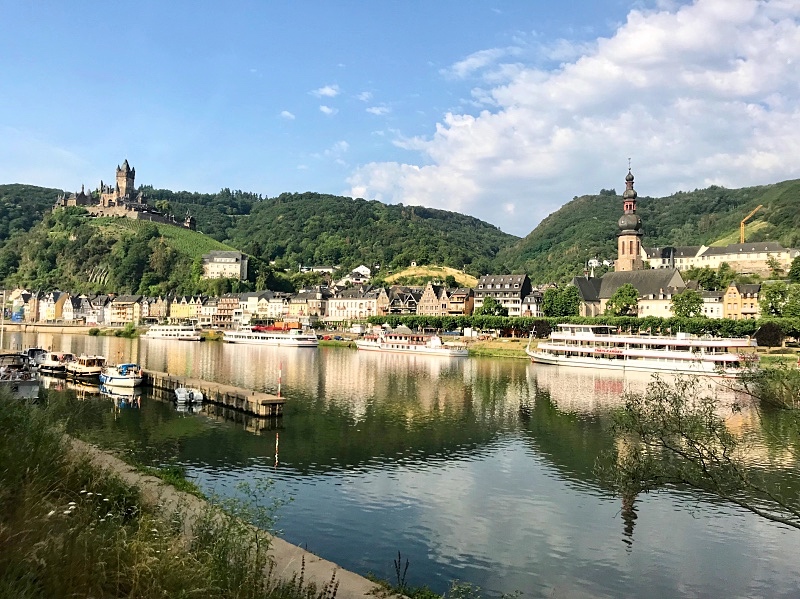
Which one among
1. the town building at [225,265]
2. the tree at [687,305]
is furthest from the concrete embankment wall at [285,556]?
the town building at [225,265]

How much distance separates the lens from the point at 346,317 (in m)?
131

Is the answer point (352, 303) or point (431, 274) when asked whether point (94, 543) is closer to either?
point (352, 303)

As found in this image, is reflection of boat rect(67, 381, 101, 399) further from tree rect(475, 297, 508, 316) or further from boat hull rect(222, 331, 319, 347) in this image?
tree rect(475, 297, 508, 316)

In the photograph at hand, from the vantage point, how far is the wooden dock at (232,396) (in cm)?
3362

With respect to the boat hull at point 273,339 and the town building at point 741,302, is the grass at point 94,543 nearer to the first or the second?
the boat hull at point 273,339

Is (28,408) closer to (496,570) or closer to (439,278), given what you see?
(496,570)

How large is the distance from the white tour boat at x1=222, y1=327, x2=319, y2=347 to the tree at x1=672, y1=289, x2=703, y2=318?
50.7 metres

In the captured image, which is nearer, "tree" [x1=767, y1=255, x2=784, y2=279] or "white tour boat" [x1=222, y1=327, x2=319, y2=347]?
"white tour boat" [x1=222, y1=327, x2=319, y2=347]

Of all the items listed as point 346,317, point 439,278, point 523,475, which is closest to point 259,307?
point 346,317

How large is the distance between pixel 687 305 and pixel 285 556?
83.3 m

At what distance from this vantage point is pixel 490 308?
10881 centimetres

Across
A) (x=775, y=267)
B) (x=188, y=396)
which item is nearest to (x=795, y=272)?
(x=775, y=267)

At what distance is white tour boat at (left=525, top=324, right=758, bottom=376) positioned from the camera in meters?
59.3

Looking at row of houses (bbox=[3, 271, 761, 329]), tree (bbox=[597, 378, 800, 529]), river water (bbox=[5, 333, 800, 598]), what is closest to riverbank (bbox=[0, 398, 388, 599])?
river water (bbox=[5, 333, 800, 598])
